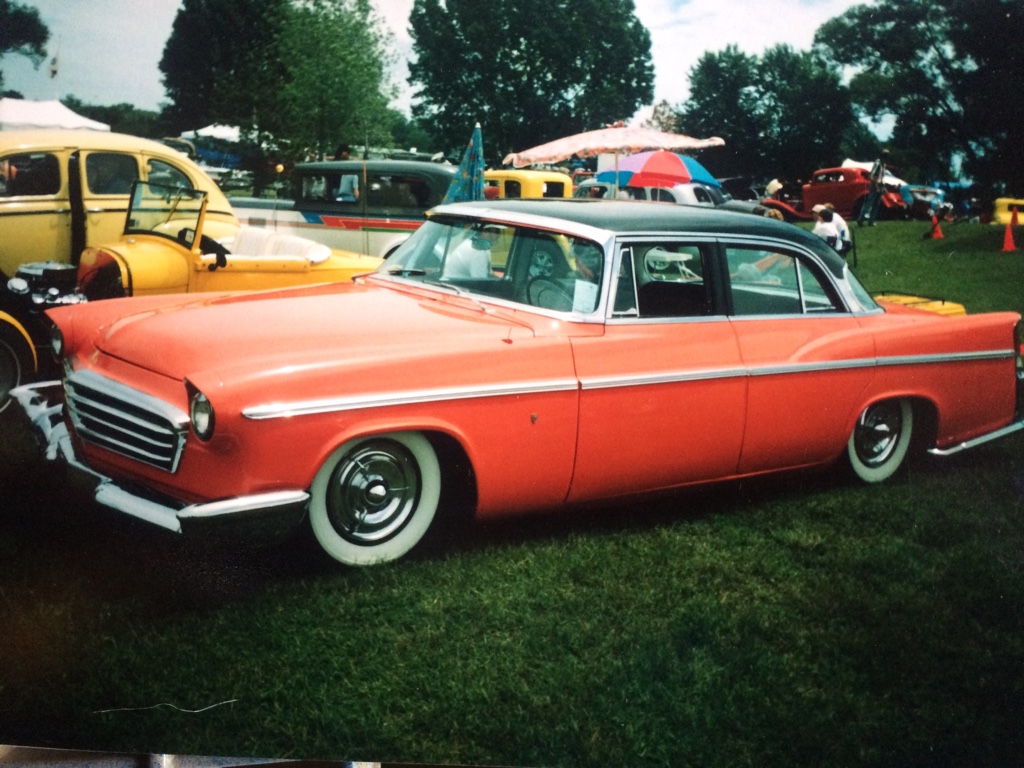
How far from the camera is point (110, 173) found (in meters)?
2.85

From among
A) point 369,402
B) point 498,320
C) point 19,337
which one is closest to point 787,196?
point 498,320

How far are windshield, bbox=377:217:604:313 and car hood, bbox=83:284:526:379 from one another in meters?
0.12

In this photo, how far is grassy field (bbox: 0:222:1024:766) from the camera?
81.0 inches

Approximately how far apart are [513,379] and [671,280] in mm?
742

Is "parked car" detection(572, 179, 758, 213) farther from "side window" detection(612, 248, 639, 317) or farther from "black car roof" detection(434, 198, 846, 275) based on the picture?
"side window" detection(612, 248, 639, 317)

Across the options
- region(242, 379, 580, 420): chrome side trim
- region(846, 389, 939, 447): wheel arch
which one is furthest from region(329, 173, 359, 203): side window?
region(846, 389, 939, 447): wheel arch

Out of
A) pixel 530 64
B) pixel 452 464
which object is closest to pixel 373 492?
pixel 452 464

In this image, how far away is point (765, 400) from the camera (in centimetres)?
301

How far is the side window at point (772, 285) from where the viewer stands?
3121mm

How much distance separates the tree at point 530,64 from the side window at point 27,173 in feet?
3.48

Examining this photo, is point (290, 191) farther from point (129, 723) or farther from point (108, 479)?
point (129, 723)

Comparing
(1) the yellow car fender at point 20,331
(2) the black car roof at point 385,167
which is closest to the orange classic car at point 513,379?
(2) the black car roof at point 385,167

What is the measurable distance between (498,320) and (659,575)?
895mm

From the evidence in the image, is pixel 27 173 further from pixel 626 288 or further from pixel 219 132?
pixel 626 288
